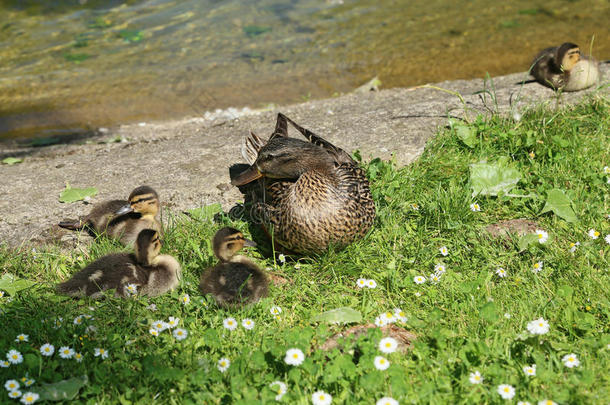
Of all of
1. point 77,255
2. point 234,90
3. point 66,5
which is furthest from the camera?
point 66,5

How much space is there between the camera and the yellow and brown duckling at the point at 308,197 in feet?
11.8

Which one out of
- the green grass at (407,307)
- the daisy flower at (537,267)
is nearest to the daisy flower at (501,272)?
the green grass at (407,307)

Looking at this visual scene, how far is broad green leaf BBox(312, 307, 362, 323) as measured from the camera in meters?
3.20

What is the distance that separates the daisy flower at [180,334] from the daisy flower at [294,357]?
59 centimetres

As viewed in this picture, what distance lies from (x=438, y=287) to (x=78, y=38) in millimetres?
8251

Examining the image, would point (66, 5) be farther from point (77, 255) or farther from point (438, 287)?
point (438, 287)

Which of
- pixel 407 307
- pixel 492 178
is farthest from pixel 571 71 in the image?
pixel 407 307

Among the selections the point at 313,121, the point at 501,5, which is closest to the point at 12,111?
the point at 313,121

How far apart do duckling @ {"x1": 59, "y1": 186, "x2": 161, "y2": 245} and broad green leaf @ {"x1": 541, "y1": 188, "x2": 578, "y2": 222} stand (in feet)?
8.98

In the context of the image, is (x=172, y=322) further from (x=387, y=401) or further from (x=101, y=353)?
(x=387, y=401)

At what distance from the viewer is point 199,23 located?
984 cm

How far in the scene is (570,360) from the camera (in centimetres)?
272

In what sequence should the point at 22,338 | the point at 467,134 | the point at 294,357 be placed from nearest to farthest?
the point at 294,357
the point at 22,338
the point at 467,134

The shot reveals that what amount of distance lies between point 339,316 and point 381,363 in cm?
58
